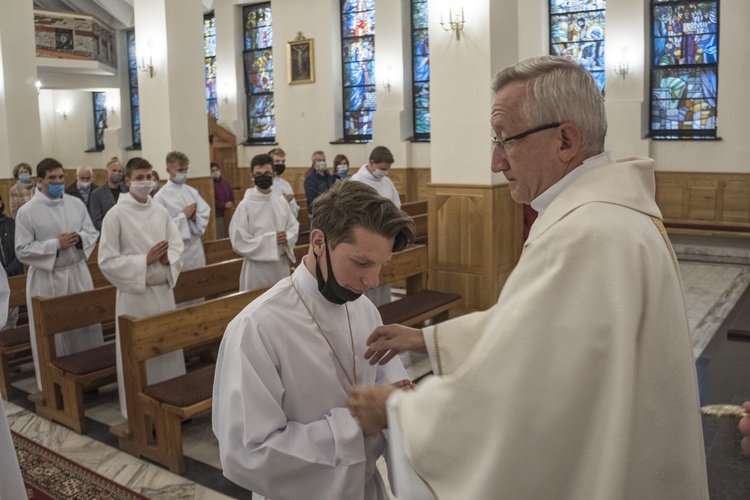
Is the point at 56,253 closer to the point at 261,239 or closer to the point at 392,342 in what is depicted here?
the point at 261,239

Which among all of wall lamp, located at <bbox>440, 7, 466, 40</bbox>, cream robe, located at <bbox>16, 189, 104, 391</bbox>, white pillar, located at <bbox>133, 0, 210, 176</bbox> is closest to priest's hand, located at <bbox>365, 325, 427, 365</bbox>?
cream robe, located at <bbox>16, 189, 104, 391</bbox>

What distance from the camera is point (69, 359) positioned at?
5.25 metres

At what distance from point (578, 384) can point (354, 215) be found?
958 mm

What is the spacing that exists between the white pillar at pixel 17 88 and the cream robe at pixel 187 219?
5027 mm

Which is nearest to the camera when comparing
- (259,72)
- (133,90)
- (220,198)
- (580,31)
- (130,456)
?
(130,456)

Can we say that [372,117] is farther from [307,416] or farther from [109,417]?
[307,416]

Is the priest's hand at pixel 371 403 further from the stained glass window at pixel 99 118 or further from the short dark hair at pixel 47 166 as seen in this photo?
the stained glass window at pixel 99 118

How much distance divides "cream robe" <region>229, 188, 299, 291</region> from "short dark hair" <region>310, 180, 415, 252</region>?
438 cm

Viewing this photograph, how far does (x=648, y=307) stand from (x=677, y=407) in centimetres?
24

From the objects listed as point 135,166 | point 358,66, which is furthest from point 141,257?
point 358,66

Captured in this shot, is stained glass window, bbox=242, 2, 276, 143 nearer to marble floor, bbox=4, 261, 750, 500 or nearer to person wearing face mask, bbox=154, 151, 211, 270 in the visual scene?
person wearing face mask, bbox=154, 151, 211, 270

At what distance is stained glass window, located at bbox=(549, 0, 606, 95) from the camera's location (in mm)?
12680

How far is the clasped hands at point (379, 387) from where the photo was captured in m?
1.76

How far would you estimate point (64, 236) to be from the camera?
241 inches
